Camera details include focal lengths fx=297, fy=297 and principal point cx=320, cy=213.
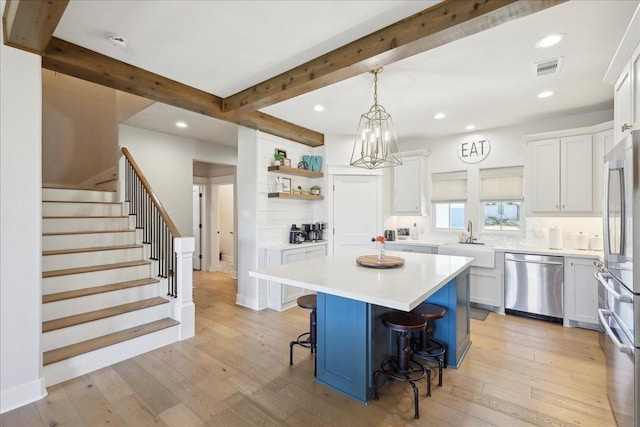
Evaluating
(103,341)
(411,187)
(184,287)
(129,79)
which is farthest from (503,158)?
(103,341)

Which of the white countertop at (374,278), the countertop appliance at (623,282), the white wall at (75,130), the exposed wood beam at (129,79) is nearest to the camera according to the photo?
the countertop appliance at (623,282)

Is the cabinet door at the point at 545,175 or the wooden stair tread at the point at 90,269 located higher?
the cabinet door at the point at 545,175

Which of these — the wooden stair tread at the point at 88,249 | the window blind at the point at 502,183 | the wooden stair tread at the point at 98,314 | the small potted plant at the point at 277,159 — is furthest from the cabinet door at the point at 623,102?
the wooden stair tread at the point at 88,249

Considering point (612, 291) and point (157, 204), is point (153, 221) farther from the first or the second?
point (612, 291)

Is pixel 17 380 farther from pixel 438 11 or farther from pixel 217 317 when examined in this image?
pixel 438 11

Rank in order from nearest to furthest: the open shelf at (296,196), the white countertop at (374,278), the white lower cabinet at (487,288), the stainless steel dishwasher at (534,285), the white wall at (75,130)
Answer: the white countertop at (374,278)
the stainless steel dishwasher at (534,285)
the white lower cabinet at (487,288)
the open shelf at (296,196)
the white wall at (75,130)

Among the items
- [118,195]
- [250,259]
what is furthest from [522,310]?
[118,195]

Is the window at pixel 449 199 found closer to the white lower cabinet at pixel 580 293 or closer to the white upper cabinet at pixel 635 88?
the white lower cabinet at pixel 580 293

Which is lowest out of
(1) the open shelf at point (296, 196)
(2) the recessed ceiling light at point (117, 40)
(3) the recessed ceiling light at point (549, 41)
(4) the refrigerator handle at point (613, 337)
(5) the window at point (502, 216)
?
(4) the refrigerator handle at point (613, 337)

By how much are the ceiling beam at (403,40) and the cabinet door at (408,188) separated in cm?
289

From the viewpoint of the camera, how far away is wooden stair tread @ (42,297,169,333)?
267 cm

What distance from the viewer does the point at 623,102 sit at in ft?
7.75

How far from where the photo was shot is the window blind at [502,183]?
175 inches

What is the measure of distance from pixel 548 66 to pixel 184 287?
166 inches
